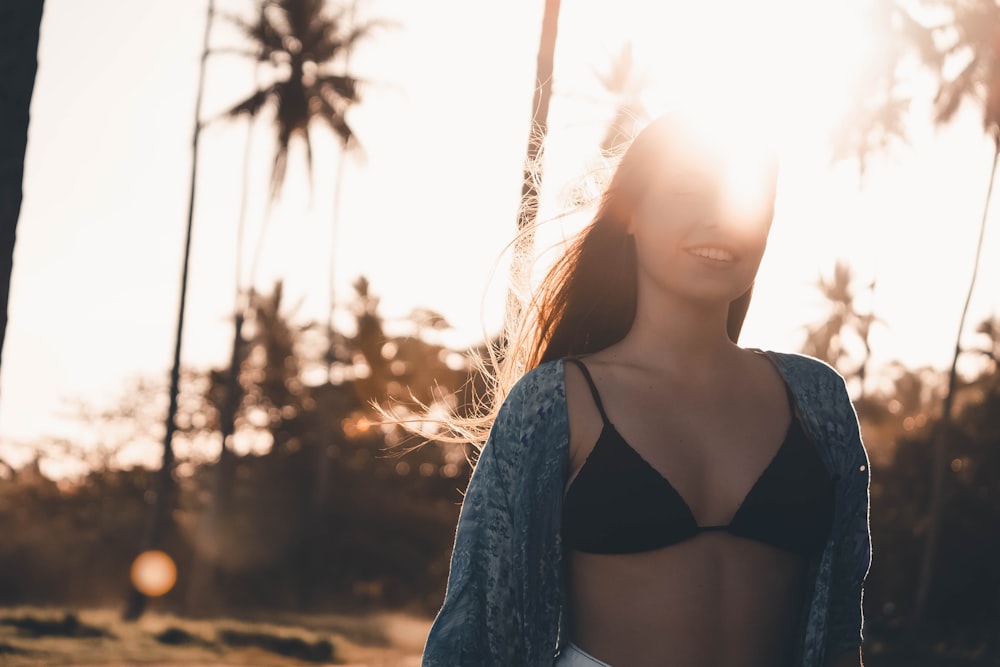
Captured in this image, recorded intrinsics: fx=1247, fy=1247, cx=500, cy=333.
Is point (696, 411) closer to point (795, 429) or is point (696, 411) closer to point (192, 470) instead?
point (795, 429)

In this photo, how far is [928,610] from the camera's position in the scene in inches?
1241

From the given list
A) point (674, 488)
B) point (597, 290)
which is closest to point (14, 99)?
point (597, 290)

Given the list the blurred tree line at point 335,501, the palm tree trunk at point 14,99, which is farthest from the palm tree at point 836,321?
the palm tree trunk at point 14,99

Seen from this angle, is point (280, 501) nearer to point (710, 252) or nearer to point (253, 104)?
point (253, 104)

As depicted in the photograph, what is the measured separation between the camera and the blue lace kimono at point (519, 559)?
2.06m

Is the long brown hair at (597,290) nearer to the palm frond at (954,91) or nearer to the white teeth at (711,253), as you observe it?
the white teeth at (711,253)

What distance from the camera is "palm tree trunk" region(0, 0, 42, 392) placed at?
409 cm

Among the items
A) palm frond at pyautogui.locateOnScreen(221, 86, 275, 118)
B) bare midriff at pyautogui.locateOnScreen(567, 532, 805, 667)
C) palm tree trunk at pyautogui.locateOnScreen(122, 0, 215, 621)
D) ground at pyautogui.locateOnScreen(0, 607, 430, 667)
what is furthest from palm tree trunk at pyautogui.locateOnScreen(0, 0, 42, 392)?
palm frond at pyautogui.locateOnScreen(221, 86, 275, 118)

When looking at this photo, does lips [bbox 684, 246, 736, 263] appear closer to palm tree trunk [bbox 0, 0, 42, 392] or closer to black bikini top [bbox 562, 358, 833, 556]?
black bikini top [bbox 562, 358, 833, 556]

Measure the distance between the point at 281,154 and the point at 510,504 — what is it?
31225 millimetres

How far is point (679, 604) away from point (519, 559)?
27 centimetres

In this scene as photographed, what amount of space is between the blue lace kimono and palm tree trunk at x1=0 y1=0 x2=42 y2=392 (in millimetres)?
2601

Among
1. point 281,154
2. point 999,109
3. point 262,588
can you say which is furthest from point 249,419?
point 999,109

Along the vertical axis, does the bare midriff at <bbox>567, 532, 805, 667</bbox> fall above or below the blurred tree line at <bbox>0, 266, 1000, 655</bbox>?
above
